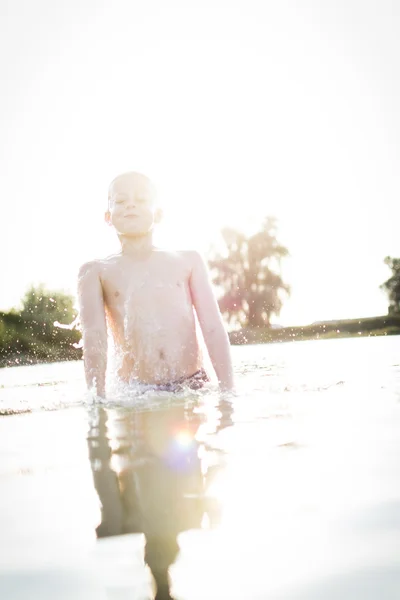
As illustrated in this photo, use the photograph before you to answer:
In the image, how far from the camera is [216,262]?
42.4m

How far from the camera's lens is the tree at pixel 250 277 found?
4078cm

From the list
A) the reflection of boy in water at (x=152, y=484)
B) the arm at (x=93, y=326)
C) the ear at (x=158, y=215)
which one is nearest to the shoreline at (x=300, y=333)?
the ear at (x=158, y=215)

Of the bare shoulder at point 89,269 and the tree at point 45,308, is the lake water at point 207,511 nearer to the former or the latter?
the bare shoulder at point 89,269

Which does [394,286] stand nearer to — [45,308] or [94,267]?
[45,308]

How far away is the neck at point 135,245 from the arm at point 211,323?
0.36m

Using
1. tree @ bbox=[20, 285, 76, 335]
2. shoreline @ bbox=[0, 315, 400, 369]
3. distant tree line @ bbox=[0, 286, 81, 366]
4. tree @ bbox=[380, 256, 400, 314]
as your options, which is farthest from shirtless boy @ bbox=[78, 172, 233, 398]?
tree @ bbox=[380, 256, 400, 314]

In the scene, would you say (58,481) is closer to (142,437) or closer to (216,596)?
(142,437)

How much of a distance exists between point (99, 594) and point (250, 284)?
1625 inches

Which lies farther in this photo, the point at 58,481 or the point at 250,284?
the point at 250,284

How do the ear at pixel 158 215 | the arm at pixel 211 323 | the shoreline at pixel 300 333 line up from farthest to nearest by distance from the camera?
the shoreline at pixel 300 333
the ear at pixel 158 215
the arm at pixel 211 323

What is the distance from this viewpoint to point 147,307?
4266 mm

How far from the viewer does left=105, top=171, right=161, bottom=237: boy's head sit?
447 centimetres

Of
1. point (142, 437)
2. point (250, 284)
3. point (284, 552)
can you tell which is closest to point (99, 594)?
point (284, 552)

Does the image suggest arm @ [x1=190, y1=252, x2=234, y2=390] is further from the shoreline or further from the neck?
the shoreline
